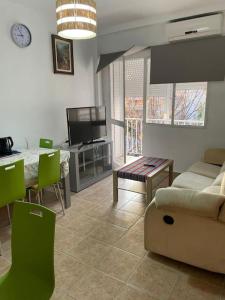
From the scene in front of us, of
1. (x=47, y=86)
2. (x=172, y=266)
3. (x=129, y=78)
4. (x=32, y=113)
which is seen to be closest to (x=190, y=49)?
(x=129, y=78)

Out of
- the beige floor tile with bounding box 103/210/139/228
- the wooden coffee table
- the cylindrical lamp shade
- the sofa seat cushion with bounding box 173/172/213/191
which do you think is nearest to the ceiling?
the cylindrical lamp shade

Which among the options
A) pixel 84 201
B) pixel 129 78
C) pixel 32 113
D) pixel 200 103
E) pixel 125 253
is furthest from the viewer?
pixel 129 78

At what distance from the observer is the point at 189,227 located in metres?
1.83

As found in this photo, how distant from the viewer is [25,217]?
4.12ft

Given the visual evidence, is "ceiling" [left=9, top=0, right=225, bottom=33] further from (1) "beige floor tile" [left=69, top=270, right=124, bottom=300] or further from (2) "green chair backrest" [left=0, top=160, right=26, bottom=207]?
(1) "beige floor tile" [left=69, top=270, right=124, bottom=300]

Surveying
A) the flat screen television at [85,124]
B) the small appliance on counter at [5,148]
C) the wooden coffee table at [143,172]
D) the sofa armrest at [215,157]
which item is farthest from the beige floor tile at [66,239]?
the sofa armrest at [215,157]

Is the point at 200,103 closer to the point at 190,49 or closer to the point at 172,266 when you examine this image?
the point at 190,49

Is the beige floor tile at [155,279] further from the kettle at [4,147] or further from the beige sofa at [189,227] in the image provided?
the kettle at [4,147]

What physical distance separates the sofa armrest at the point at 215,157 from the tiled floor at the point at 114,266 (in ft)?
4.28

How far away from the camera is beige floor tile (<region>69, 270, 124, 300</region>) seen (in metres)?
1.68

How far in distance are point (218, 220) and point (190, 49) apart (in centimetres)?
281

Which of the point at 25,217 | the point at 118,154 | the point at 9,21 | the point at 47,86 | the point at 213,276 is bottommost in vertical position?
the point at 213,276

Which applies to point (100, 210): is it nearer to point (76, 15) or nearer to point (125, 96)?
point (76, 15)

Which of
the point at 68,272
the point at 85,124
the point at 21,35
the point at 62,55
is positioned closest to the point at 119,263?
the point at 68,272
